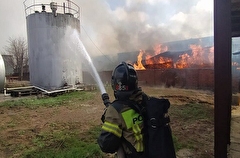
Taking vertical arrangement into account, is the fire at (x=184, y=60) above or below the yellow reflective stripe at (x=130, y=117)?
above

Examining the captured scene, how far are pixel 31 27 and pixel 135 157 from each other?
590 inches

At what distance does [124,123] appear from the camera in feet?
5.42

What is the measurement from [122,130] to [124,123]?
0.08 metres

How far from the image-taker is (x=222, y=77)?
349 cm

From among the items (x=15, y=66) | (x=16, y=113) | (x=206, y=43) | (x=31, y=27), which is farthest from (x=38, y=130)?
(x=15, y=66)

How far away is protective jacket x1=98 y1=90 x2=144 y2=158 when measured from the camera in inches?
63.7

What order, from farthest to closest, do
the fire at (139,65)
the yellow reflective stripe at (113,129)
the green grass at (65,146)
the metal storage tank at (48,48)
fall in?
the fire at (139,65)
the metal storage tank at (48,48)
the green grass at (65,146)
the yellow reflective stripe at (113,129)

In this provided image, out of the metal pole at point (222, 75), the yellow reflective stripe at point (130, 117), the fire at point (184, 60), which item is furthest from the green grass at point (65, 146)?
the fire at point (184, 60)

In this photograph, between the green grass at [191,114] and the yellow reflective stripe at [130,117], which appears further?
the green grass at [191,114]

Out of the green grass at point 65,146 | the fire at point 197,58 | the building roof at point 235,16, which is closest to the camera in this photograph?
the green grass at point 65,146

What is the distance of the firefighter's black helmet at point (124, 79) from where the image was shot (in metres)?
1.78

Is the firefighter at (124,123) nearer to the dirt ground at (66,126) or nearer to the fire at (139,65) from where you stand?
the dirt ground at (66,126)

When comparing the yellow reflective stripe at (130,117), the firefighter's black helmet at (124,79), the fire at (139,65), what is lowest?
the yellow reflective stripe at (130,117)

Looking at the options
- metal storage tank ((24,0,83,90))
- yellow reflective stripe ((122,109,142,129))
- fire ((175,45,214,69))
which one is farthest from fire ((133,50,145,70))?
yellow reflective stripe ((122,109,142,129))
